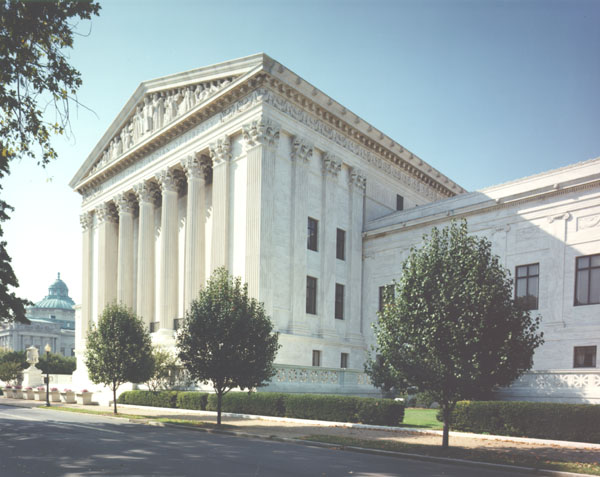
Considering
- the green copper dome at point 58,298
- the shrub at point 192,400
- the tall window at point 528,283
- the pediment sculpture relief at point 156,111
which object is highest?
the pediment sculpture relief at point 156,111

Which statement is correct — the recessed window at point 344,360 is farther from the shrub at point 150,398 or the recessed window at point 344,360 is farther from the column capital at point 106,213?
the column capital at point 106,213

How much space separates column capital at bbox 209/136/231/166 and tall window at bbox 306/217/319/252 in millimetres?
6774

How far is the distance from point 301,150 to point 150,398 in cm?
1786

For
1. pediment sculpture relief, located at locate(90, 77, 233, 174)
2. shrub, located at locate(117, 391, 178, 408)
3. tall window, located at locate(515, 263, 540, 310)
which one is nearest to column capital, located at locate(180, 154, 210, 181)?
pediment sculpture relief, located at locate(90, 77, 233, 174)

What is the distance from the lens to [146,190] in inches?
1601

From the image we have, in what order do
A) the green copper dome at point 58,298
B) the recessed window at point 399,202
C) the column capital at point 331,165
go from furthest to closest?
the green copper dome at point 58,298, the recessed window at point 399,202, the column capital at point 331,165

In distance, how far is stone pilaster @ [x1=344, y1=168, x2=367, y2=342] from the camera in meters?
36.0

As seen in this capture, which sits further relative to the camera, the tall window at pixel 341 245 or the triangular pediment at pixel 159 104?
the tall window at pixel 341 245

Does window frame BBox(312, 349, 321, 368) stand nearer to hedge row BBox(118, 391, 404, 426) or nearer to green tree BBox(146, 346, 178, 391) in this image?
hedge row BBox(118, 391, 404, 426)

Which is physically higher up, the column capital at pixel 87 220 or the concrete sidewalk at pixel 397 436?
the column capital at pixel 87 220

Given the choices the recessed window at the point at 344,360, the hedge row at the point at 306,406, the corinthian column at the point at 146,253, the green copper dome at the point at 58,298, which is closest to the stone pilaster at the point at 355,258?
the recessed window at the point at 344,360

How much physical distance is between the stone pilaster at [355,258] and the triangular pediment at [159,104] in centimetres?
1096

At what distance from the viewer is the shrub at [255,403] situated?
23.6m

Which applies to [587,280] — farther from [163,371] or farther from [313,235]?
[163,371]
